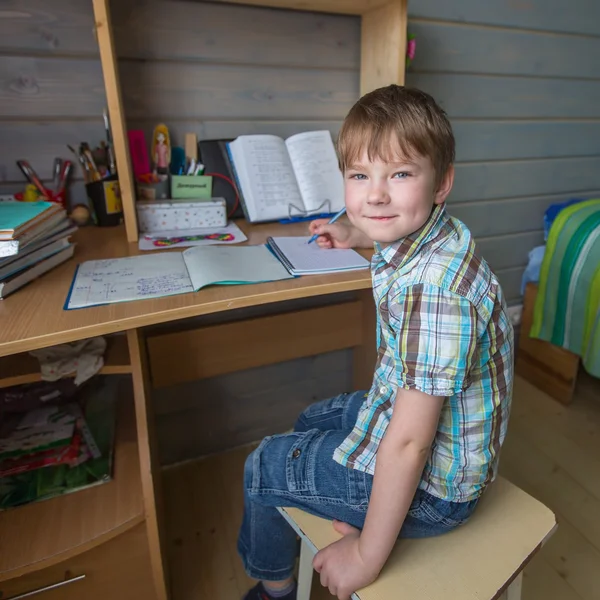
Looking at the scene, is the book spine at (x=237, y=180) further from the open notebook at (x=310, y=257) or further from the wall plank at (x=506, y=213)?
the wall plank at (x=506, y=213)

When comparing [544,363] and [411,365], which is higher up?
[411,365]

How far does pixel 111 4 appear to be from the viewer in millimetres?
1131

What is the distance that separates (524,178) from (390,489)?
63.2 inches

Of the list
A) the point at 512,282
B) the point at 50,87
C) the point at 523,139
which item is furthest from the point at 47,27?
the point at 512,282

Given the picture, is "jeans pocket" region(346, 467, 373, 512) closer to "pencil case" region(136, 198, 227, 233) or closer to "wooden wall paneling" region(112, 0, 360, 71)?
"pencil case" region(136, 198, 227, 233)

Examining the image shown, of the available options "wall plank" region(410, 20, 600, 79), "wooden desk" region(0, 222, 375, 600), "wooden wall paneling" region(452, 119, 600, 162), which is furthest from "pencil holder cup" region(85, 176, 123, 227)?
"wooden wall paneling" region(452, 119, 600, 162)

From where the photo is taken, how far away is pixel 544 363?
192 centimetres

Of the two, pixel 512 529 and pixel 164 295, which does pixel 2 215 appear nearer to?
pixel 164 295

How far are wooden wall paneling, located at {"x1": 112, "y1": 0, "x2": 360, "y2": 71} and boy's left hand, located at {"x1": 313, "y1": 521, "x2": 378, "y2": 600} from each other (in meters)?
1.15

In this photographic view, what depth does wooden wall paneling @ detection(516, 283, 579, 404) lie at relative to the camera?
6.00ft

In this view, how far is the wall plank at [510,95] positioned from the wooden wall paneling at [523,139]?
3 centimetres

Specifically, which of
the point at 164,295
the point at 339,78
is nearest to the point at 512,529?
the point at 164,295

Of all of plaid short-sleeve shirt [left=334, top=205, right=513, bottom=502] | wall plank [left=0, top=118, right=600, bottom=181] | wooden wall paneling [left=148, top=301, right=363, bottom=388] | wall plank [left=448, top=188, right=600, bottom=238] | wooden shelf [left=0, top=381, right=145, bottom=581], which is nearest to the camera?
plaid short-sleeve shirt [left=334, top=205, right=513, bottom=502]

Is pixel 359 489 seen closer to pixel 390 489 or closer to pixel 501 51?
pixel 390 489
